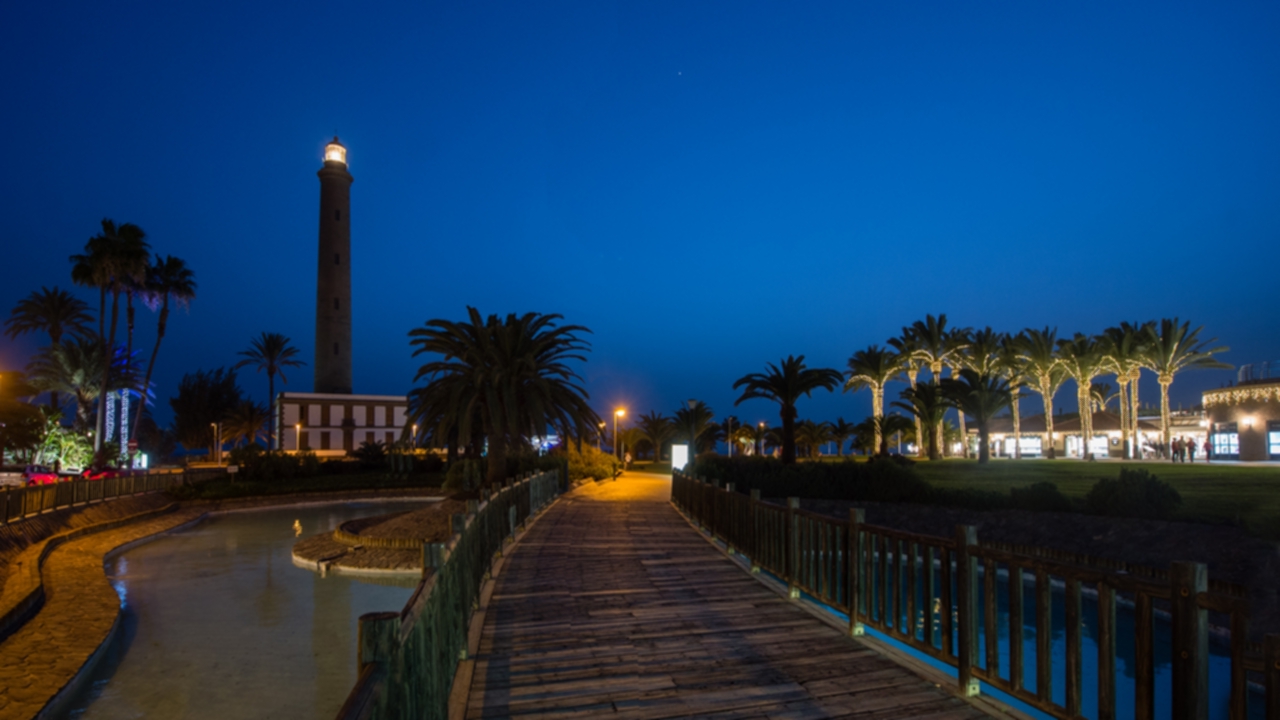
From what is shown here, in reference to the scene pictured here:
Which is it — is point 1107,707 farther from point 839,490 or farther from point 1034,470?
point 1034,470

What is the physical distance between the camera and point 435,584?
471 centimetres

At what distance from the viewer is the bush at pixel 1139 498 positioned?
19.2 meters

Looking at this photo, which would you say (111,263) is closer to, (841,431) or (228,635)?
(228,635)

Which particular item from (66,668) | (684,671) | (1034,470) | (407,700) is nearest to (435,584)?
(407,700)

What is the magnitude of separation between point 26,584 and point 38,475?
22386 millimetres

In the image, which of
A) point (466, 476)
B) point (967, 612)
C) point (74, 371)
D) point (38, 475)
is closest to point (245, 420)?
point (74, 371)

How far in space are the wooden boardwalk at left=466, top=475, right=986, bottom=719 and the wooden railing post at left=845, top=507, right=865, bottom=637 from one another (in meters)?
0.25

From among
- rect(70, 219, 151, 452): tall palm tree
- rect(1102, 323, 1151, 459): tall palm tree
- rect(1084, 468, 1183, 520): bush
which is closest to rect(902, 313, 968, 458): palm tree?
rect(1102, 323, 1151, 459): tall palm tree

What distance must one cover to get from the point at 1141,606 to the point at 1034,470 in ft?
122

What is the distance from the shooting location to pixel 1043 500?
22.4 meters

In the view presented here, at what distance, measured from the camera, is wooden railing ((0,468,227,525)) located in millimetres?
20500

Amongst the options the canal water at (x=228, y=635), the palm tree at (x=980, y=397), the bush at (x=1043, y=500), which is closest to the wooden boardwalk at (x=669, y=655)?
the canal water at (x=228, y=635)

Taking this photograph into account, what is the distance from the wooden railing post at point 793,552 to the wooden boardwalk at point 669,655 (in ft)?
0.76

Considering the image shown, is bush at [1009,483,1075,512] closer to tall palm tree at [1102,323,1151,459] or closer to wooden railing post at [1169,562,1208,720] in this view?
wooden railing post at [1169,562,1208,720]
